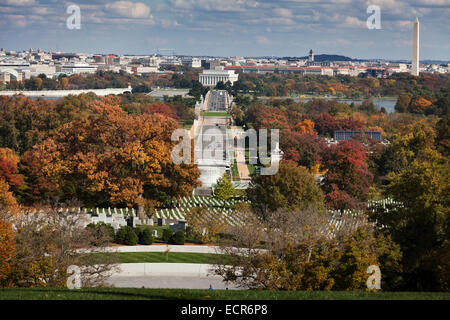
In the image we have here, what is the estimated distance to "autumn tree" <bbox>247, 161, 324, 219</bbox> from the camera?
88.5 ft

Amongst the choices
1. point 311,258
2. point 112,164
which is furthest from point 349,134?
point 311,258

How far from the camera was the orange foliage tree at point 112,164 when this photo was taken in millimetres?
28250

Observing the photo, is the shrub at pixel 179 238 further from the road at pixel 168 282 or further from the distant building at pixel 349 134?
the distant building at pixel 349 134

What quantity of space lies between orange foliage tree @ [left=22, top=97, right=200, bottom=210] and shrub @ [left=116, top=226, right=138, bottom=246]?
3640 millimetres

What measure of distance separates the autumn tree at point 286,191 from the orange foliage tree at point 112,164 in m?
3.35

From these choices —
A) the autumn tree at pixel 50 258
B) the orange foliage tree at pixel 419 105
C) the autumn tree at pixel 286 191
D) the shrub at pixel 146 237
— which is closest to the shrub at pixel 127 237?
the shrub at pixel 146 237

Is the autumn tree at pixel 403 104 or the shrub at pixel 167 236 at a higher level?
the autumn tree at pixel 403 104

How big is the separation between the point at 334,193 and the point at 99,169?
1156 cm

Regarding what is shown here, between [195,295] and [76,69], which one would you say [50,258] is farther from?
[76,69]

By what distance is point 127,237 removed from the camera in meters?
24.2

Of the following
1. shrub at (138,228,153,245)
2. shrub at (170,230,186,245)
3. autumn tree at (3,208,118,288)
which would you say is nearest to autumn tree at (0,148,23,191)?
shrub at (138,228,153,245)

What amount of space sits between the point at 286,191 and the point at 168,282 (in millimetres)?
8961

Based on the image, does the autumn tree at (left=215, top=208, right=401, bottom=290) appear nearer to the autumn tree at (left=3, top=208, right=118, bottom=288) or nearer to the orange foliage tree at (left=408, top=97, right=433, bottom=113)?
the autumn tree at (left=3, top=208, right=118, bottom=288)

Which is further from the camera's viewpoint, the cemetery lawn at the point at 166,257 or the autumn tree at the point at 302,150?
the autumn tree at the point at 302,150
